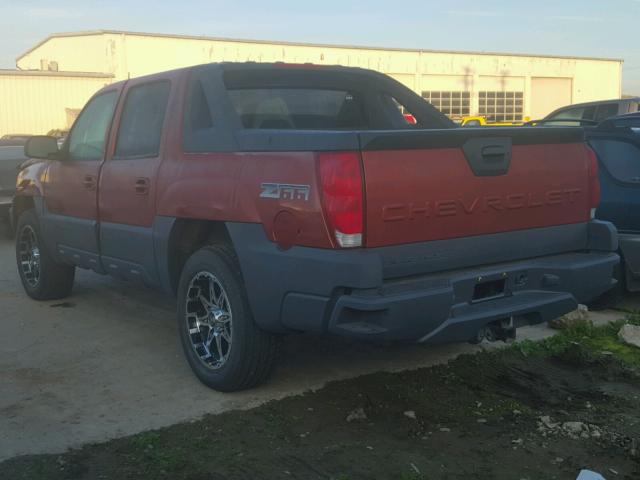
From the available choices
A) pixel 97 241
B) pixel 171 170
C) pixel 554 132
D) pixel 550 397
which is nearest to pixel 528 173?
pixel 554 132

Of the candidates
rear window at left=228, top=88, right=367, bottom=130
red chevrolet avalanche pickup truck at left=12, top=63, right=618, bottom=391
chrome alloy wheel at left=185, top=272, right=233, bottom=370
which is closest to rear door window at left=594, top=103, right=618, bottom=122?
red chevrolet avalanche pickup truck at left=12, top=63, right=618, bottom=391

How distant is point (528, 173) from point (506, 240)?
40 cm

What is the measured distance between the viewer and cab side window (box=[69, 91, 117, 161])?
6.11 metres

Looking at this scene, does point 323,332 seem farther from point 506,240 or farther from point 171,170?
point 171,170

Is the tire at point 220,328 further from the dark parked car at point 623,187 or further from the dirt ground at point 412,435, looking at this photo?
the dark parked car at point 623,187

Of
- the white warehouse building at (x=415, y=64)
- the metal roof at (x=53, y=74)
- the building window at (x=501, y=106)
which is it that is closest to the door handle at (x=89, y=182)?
the white warehouse building at (x=415, y=64)

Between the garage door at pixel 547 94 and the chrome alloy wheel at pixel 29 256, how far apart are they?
4325cm

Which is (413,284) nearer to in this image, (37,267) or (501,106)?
(37,267)

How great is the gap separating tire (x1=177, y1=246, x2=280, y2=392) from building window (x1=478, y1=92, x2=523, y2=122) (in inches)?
1659

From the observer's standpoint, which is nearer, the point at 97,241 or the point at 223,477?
the point at 223,477

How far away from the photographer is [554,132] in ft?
15.2

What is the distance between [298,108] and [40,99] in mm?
30285

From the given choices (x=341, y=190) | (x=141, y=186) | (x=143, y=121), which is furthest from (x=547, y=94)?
(x=341, y=190)

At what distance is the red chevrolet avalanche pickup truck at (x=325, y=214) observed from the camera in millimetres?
3879
